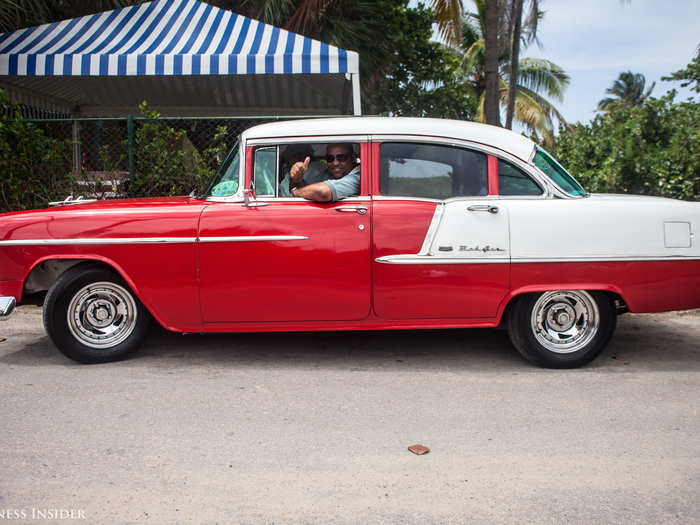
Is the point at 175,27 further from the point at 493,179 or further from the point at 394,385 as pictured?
the point at 394,385

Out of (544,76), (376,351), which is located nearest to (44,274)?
(376,351)

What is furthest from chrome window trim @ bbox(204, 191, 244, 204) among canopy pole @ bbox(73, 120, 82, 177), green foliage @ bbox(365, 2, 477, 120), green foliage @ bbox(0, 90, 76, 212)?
green foliage @ bbox(365, 2, 477, 120)

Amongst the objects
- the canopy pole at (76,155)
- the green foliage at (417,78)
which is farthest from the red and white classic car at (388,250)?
the green foliage at (417,78)

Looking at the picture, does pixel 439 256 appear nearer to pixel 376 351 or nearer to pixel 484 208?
pixel 484 208

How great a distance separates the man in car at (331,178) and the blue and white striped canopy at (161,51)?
17.4 ft

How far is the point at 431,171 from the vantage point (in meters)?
4.31

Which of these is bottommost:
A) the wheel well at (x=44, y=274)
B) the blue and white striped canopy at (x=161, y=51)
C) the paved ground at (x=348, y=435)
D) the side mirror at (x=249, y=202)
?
the paved ground at (x=348, y=435)

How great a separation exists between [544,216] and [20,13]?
11038 mm

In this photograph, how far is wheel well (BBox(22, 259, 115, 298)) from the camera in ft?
14.6

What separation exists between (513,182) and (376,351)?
1.68 m

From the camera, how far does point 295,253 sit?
13.6 feet

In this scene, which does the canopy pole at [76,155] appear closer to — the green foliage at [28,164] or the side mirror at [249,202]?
the green foliage at [28,164]

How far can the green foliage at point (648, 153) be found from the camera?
24.8ft

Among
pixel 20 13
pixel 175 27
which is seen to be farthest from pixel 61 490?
pixel 20 13
